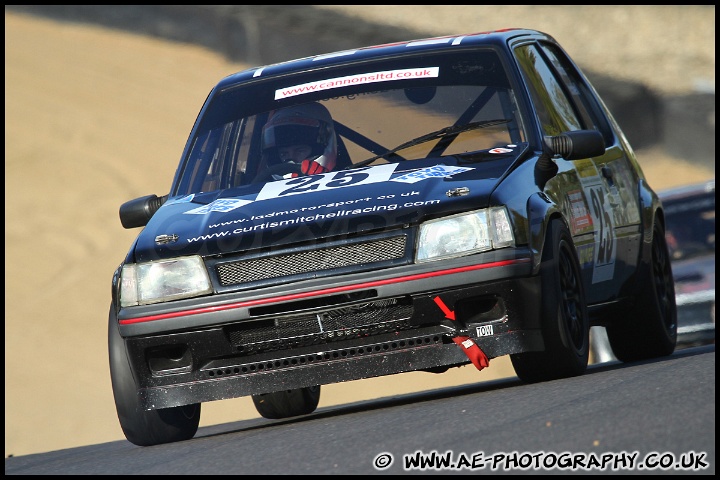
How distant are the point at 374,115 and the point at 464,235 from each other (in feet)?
4.49

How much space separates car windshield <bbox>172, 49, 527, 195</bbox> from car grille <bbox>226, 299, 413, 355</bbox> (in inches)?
39.5

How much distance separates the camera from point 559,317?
6258 mm

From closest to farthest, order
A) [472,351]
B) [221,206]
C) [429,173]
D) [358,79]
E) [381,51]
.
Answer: [472,351] → [429,173] → [221,206] → [358,79] → [381,51]

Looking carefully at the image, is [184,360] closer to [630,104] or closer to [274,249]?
[274,249]

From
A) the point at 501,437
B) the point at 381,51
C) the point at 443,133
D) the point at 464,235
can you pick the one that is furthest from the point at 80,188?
the point at 501,437

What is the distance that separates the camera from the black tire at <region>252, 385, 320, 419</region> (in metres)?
8.52

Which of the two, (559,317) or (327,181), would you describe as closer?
(559,317)

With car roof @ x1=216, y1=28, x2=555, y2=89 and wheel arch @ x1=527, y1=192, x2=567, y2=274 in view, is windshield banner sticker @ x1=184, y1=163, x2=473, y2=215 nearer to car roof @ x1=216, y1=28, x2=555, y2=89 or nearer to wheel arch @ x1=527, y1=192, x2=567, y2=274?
wheel arch @ x1=527, y1=192, x2=567, y2=274

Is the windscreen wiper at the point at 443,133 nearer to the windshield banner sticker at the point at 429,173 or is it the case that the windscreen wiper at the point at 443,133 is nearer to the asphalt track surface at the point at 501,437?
the windshield banner sticker at the point at 429,173

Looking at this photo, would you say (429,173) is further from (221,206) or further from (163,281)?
(163,281)

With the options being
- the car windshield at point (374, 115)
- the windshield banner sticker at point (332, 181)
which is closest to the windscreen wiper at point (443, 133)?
the car windshield at point (374, 115)

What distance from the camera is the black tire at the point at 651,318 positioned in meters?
8.18

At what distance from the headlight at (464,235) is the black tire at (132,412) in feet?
4.75

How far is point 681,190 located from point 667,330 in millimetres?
6104
